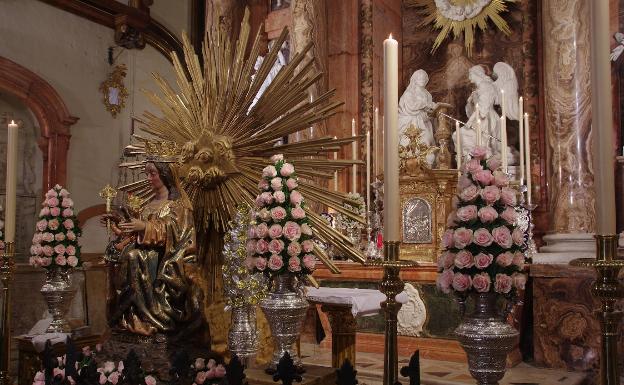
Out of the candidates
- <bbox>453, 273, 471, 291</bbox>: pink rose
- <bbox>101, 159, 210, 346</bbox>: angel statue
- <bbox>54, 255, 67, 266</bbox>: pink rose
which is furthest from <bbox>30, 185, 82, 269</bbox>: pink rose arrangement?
<bbox>453, 273, 471, 291</bbox>: pink rose

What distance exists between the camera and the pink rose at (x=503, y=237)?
2539 mm

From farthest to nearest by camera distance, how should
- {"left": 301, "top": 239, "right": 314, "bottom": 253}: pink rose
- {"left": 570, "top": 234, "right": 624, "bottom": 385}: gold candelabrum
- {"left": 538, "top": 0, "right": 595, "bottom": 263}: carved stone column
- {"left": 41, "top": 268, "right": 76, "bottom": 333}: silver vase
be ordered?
1. {"left": 538, "top": 0, "right": 595, "bottom": 263}: carved stone column
2. {"left": 41, "top": 268, "right": 76, "bottom": 333}: silver vase
3. {"left": 301, "top": 239, "right": 314, "bottom": 253}: pink rose
4. {"left": 570, "top": 234, "right": 624, "bottom": 385}: gold candelabrum

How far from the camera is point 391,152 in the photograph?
2539 millimetres

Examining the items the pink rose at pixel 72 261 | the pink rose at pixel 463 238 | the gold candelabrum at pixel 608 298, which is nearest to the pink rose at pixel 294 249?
the pink rose at pixel 463 238

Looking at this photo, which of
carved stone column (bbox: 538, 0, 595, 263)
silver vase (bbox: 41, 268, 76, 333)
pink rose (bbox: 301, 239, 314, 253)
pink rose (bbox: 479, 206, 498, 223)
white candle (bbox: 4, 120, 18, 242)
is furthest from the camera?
carved stone column (bbox: 538, 0, 595, 263)

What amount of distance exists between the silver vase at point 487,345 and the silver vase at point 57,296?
12.0 feet

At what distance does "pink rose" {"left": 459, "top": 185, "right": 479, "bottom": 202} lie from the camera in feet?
8.70

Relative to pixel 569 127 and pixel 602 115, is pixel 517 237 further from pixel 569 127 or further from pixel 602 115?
pixel 569 127

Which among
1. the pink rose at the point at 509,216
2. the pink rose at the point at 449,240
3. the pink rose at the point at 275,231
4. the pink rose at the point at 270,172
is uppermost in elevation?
the pink rose at the point at 270,172

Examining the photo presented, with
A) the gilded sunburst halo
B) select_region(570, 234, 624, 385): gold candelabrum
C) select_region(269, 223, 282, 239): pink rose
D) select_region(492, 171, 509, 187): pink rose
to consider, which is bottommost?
select_region(570, 234, 624, 385): gold candelabrum

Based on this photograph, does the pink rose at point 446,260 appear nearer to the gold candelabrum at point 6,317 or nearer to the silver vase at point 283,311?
the silver vase at point 283,311

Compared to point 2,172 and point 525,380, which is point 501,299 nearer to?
point 525,380

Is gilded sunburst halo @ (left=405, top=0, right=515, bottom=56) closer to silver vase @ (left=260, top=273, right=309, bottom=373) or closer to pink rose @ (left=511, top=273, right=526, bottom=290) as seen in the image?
silver vase @ (left=260, top=273, right=309, bottom=373)

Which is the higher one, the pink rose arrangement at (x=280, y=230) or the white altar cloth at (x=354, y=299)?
the pink rose arrangement at (x=280, y=230)
